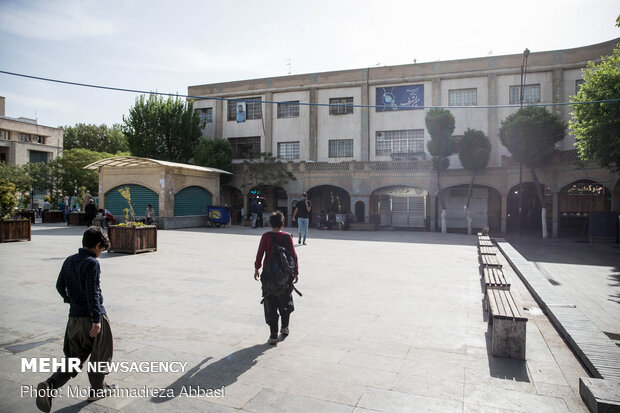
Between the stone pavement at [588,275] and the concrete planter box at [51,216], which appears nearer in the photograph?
the stone pavement at [588,275]

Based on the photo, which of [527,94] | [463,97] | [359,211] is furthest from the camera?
[463,97]

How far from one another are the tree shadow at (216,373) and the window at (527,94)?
2825cm

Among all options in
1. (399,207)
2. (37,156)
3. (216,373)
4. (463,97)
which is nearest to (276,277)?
(216,373)

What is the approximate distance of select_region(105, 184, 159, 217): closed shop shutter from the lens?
23.1 m

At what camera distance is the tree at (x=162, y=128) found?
108 feet

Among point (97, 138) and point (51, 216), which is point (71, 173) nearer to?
point (51, 216)

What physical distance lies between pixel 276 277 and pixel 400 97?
27379 mm

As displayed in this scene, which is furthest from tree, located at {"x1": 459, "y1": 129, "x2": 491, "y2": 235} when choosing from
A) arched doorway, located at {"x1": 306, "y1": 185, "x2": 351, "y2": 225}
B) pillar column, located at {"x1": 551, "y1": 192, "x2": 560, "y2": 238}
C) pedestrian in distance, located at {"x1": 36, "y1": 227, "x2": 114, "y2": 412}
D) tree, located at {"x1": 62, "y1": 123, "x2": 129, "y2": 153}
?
tree, located at {"x1": 62, "y1": 123, "x2": 129, "y2": 153}

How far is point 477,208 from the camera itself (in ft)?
91.2

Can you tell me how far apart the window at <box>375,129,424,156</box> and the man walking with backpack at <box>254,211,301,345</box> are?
24.7 m

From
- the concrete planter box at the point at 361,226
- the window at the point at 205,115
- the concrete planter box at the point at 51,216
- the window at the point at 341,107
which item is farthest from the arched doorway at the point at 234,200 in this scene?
the concrete planter box at the point at 51,216

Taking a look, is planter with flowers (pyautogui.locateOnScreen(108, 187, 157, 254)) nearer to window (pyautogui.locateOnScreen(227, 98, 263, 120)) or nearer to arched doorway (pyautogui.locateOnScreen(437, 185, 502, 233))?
arched doorway (pyautogui.locateOnScreen(437, 185, 502, 233))

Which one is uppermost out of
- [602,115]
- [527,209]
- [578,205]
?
[602,115]

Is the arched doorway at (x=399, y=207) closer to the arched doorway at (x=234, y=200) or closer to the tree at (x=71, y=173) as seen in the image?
the arched doorway at (x=234, y=200)
